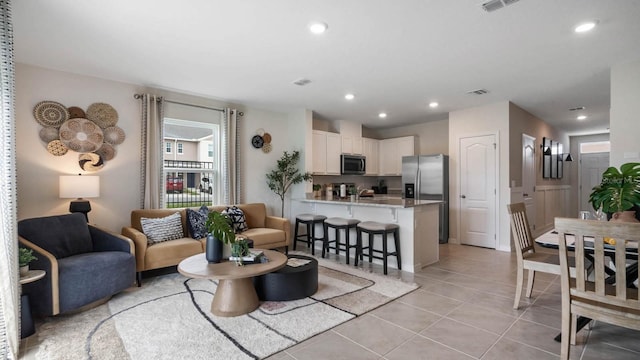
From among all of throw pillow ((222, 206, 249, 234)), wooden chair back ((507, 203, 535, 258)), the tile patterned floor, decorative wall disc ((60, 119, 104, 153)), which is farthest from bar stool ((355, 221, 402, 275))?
decorative wall disc ((60, 119, 104, 153))

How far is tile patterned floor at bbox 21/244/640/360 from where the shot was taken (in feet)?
6.87

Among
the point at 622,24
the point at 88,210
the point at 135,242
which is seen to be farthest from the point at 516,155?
the point at 88,210

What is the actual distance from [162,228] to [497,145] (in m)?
5.28

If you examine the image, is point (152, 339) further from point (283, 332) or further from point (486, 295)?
point (486, 295)

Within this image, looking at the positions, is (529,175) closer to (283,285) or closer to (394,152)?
(394,152)

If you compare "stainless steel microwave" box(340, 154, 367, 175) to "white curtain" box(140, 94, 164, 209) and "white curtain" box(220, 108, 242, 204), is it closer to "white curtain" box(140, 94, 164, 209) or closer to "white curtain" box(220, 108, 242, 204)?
"white curtain" box(220, 108, 242, 204)

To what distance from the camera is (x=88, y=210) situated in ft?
11.8

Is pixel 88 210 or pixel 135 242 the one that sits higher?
pixel 88 210

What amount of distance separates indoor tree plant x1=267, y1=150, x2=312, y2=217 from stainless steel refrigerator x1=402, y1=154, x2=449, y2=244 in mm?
2109

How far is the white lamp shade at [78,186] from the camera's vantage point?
331 centimetres

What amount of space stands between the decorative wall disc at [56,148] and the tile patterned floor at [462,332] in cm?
218

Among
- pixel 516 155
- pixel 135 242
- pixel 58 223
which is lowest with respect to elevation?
pixel 135 242

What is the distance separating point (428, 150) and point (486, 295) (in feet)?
13.9

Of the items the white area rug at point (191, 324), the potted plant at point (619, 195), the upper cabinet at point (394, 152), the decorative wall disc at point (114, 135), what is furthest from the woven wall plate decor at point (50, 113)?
the upper cabinet at point (394, 152)
